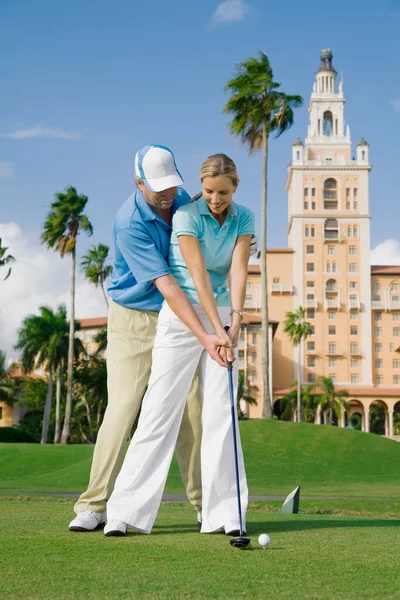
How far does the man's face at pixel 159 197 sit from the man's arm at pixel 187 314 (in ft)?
1.70

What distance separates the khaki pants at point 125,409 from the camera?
4867mm

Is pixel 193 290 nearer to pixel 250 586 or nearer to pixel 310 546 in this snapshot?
pixel 310 546

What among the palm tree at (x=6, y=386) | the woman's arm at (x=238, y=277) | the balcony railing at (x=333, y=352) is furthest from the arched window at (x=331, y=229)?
the woman's arm at (x=238, y=277)

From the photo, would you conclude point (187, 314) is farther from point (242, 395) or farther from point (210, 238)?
point (242, 395)

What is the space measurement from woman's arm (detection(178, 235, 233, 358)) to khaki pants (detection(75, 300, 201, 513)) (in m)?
0.66

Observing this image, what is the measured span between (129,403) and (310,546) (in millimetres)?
1449

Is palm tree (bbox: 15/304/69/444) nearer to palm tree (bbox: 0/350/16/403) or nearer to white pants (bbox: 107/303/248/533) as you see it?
palm tree (bbox: 0/350/16/403)

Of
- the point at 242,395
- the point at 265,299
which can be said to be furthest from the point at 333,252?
the point at 265,299

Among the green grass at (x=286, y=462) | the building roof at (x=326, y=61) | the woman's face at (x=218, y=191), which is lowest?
the green grass at (x=286, y=462)

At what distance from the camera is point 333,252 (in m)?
105

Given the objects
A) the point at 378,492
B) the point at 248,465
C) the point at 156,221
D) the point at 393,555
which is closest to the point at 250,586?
the point at 393,555

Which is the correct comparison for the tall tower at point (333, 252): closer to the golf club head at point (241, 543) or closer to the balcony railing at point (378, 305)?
the balcony railing at point (378, 305)

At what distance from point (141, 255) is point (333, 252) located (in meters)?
102

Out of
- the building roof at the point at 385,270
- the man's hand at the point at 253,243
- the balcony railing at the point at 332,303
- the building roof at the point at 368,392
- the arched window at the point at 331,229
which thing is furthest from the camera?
the building roof at the point at 385,270
